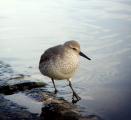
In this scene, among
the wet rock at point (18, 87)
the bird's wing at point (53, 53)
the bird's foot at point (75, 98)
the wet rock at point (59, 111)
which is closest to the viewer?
the wet rock at point (59, 111)

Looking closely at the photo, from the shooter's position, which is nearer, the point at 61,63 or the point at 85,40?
the point at 61,63

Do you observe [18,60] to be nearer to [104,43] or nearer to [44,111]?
[104,43]

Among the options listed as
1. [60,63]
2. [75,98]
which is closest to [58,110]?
[75,98]

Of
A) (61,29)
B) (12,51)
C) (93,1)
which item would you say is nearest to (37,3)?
(93,1)

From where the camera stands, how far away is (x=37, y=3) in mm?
18547

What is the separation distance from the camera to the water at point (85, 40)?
29.5ft

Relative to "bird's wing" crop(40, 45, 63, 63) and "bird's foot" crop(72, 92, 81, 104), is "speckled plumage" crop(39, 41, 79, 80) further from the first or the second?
"bird's foot" crop(72, 92, 81, 104)

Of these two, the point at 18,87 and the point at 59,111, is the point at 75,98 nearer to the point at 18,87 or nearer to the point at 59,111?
the point at 59,111

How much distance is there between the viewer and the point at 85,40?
42.3ft

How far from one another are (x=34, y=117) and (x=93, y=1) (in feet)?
38.3

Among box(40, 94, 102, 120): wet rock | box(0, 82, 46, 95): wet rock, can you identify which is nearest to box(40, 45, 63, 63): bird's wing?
box(0, 82, 46, 95): wet rock

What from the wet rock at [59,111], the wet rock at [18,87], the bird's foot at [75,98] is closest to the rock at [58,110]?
the wet rock at [59,111]

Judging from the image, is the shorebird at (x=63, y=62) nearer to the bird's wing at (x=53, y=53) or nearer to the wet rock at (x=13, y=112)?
the bird's wing at (x=53, y=53)

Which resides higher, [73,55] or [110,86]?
[73,55]
